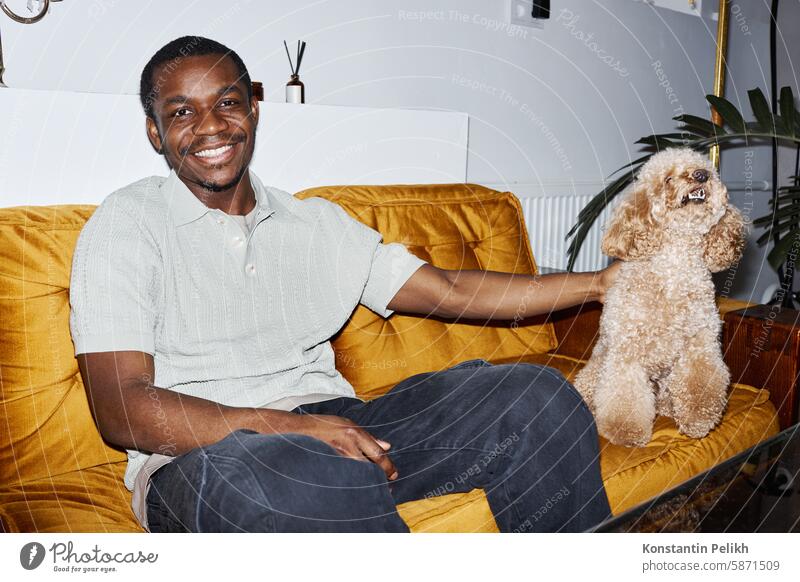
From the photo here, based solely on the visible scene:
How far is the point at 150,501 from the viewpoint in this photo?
119cm

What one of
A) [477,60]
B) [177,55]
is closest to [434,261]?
[177,55]

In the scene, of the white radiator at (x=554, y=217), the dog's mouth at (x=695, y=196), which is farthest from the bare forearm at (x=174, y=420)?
the white radiator at (x=554, y=217)

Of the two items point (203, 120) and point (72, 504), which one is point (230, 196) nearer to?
point (203, 120)

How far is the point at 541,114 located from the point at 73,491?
7.88 ft

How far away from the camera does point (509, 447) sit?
129 centimetres

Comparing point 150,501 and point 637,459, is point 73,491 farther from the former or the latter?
point 637,459

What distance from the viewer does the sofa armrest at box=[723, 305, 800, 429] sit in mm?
1857

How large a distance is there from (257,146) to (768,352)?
147cm

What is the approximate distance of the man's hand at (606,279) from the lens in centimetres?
167

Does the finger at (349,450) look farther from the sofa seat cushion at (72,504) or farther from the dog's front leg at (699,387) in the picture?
the dog's front leg at (699,387)

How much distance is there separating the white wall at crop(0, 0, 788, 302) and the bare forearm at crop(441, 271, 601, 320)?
3.22 feet

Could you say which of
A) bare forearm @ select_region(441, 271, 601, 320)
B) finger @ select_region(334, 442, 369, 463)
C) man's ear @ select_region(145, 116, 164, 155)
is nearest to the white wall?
man's ear @ select_region(145, 116, 164, 155)

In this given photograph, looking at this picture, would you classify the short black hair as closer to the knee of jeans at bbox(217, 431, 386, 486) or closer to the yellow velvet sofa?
the yellow velvet sofa
